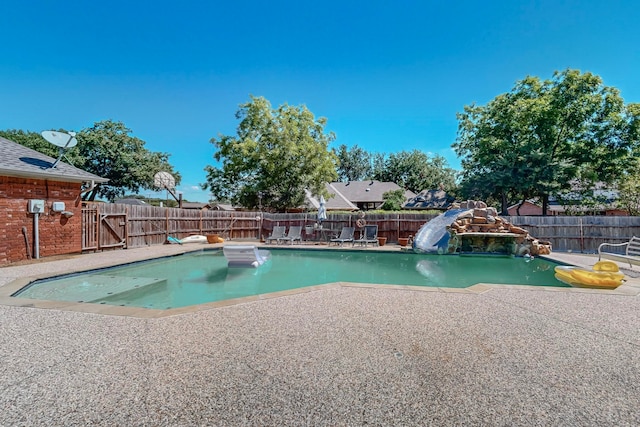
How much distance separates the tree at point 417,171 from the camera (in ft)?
150

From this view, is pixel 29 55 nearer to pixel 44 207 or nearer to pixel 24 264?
pixel 44 207

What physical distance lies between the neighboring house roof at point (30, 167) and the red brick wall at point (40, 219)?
271 millimetres

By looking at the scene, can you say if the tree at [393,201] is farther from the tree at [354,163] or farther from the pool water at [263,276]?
the tree at [354,163]

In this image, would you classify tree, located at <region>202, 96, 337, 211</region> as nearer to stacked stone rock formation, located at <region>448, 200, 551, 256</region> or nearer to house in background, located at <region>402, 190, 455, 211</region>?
house in background, located at <region>402, 190, 455, 211</region>

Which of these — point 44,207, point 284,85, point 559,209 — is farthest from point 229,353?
point 559,209

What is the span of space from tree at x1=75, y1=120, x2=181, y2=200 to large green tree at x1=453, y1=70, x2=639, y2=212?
27885 millimetres

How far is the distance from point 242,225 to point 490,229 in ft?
39.6

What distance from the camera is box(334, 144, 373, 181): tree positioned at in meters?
54.0

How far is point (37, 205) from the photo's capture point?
9664 millimetres

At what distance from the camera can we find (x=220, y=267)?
10719mm

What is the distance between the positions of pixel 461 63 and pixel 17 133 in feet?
121

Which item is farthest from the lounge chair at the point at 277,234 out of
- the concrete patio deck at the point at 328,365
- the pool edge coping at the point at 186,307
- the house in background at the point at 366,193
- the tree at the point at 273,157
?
the house in background at the point at 366,193

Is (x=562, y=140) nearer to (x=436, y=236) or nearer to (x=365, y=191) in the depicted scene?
(x=436, y=236)

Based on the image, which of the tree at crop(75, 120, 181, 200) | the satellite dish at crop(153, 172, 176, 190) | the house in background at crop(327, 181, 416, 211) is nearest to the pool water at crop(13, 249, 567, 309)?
the satellite dish at crop(153, 172, 176, 190)
